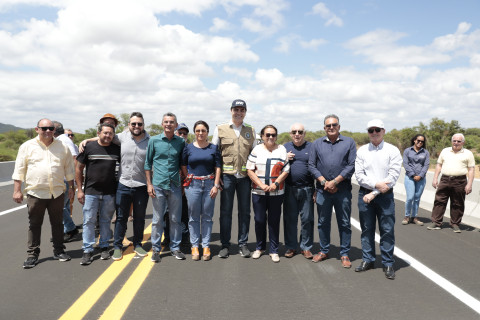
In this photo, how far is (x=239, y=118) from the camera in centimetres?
550

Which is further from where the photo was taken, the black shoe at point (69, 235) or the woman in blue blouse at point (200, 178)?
the black shoe at point (69, 235)

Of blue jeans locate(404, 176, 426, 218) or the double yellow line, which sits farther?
blue jeans locate(404, 176, 426, 218)

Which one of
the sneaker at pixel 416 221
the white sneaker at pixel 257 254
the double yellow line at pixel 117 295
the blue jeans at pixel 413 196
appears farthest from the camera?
the blue jeans at pixel 413 196

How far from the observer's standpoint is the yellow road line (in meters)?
3.42

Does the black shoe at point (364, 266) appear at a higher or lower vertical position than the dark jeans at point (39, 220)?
lower

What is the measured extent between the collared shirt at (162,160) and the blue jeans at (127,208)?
0.32 metres

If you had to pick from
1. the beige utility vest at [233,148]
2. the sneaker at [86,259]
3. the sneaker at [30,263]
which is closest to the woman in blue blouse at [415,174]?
the beige utility vest at [233,148]

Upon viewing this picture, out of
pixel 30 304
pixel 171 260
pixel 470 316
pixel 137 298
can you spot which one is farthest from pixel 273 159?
pixel 30 304

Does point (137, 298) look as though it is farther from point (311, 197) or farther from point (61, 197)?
point (311, 197)

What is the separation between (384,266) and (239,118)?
2920mm

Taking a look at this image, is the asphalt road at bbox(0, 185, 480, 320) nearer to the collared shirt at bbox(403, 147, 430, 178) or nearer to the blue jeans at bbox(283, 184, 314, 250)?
the blue jeans at bbox(283, 184, 314, 250)

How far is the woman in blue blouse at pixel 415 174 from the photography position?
790 centimetres

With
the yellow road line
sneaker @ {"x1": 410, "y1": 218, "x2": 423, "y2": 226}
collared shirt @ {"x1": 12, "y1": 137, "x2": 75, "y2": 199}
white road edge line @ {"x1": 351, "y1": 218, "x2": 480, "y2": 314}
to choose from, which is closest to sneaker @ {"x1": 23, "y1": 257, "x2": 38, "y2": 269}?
collared shirt @ {"x1": 12, "y1": 137, "x2": 75, "y2": 199}

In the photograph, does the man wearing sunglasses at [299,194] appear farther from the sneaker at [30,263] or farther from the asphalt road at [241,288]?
the sneaker at [30,263]
